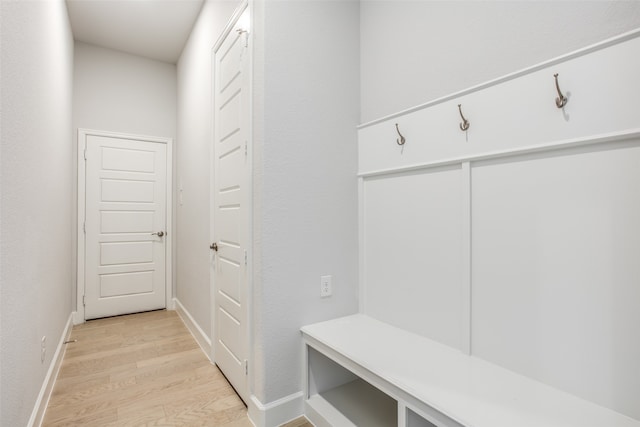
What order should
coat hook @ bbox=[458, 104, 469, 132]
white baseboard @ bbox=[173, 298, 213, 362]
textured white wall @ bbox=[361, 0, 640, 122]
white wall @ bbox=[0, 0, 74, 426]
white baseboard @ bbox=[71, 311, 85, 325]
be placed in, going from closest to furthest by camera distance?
textured white wall @ bbox=[361, 0, 640, 122]
white wall @ bbox=[0, 0, 74, 426]
coat hook @ bbox=[458, 104, 469, 132]
white baseboard @ bbox=[173, 298, 213, 362]
white baseboard @ bbox=[71, 311, 85, 325]

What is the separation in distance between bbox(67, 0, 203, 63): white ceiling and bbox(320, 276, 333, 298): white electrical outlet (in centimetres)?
270

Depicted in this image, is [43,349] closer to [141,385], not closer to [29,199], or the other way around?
[141,385]

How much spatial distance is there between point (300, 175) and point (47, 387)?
1.96m

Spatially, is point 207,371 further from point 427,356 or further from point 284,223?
point 427,356

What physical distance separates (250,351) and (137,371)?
112 cm

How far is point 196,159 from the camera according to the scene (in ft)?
9.80

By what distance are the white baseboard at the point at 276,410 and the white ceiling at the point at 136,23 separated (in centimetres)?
322

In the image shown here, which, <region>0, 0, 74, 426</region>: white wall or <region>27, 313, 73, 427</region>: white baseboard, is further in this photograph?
<region>27, 313, 73, 427</region>: white baseboard

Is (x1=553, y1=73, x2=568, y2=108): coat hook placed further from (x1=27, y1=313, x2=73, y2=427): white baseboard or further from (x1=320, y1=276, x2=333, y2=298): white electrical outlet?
(x1=27, y1=313, x2=73, y2=427): white baseboard

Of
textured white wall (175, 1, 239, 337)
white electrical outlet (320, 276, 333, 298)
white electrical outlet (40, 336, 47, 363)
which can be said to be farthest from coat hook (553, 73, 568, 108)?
white electrical outlet (40, 336, 47, 363)

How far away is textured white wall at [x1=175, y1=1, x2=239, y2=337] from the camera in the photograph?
260 cm

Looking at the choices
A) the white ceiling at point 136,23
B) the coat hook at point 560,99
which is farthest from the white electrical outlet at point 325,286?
the white ceiling at point 136,23

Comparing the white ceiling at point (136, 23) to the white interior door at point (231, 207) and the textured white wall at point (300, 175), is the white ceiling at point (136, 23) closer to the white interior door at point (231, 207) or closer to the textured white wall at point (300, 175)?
the white interior door at point (231, 207)

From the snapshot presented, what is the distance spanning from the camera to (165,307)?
3.81 metres
